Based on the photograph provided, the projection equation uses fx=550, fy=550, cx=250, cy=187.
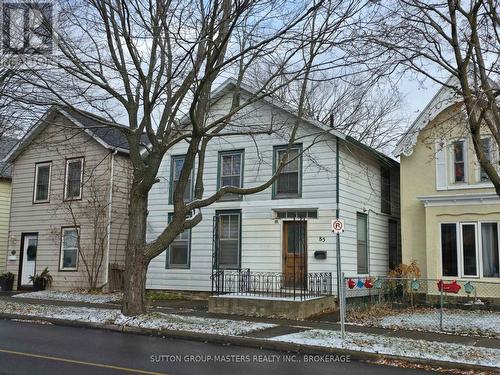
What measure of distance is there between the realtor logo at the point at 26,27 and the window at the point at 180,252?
8.58 meters

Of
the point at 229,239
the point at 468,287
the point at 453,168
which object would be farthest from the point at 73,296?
the point at 453,168

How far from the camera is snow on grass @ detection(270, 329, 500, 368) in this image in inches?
382

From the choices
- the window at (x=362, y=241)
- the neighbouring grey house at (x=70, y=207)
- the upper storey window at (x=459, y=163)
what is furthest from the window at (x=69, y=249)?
the upper storey window at (x=459, y=163)

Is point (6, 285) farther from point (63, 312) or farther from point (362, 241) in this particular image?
point (362, 241)

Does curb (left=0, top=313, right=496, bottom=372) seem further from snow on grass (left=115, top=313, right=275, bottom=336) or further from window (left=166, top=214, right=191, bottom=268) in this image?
window (left=166, top=214, right=191, bottom=268)

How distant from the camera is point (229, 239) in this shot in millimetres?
19406

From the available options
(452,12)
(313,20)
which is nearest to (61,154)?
(313,20)

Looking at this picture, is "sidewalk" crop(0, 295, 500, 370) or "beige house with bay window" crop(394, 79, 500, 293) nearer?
"sidewalk" crop(0, 295, 500, 370)

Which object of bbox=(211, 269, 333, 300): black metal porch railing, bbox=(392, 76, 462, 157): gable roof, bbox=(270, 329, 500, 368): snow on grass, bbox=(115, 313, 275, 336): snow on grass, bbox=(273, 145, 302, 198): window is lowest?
bbox=(270, 329, 500, 368): snow on grass

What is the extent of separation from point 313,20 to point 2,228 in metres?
21.7

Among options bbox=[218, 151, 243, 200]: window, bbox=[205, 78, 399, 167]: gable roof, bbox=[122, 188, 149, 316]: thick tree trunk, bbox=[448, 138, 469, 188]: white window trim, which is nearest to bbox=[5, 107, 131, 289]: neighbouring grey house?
bbox=[218, 151, 243, 200]: window

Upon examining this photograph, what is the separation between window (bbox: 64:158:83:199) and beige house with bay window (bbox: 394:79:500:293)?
1320 centimetres

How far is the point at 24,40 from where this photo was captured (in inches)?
551

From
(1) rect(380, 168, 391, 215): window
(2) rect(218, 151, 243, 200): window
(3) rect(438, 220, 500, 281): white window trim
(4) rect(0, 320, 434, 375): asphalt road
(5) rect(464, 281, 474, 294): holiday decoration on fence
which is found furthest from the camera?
(1) rect(380, 168, 391, 215): window
